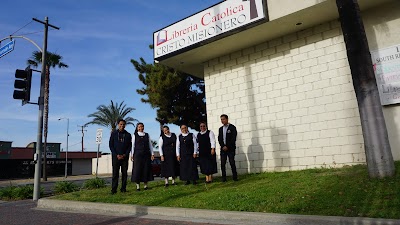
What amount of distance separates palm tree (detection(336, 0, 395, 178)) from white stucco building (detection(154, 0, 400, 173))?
1919 mm

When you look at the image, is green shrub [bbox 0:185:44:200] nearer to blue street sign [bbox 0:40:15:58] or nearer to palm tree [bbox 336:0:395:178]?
blue street sign [bbox 0:40:15:58]

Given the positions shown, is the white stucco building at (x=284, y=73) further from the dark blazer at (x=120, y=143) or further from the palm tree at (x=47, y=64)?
the palm tree at (x=47, y=64)

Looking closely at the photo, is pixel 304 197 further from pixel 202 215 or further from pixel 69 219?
pixel 69 219

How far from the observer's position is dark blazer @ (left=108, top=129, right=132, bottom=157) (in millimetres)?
8898

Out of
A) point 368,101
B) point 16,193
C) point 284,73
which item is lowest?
point 16,193

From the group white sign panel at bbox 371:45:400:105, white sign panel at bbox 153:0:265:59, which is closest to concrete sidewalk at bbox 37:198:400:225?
white sign panel at bbox 371:45:400:105

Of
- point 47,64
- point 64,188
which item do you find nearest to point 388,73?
point 64,188

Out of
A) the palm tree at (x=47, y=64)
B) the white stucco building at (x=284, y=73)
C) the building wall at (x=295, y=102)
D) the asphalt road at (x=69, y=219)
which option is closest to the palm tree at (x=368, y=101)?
the white stucco building at (x=284, y=73)

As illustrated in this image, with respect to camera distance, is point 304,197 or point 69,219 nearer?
point 304,197

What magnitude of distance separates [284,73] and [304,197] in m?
5.68

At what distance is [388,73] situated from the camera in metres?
8.90

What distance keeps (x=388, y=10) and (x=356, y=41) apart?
10.3 ft

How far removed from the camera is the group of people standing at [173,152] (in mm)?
8953

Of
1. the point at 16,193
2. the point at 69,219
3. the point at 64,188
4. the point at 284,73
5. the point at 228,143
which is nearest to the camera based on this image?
the point at 69,219
